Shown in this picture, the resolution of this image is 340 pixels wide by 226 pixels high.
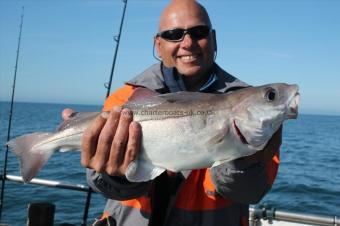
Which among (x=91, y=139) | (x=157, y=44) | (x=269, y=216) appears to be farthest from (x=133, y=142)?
(x=269, y=216)

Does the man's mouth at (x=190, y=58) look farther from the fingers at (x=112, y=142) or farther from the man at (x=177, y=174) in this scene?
the fingers at (x=112, y=142)

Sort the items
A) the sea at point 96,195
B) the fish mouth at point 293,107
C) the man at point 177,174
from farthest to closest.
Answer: the sea at point 96,195 → the man at point 177,174 → the fish mouth at point 293,107

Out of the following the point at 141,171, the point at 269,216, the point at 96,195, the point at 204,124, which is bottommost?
the point at 96,195

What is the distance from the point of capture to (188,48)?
13.9 feet

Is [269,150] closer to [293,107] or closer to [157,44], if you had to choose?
[293,107]

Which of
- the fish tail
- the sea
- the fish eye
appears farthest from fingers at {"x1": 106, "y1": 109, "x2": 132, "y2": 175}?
the sea

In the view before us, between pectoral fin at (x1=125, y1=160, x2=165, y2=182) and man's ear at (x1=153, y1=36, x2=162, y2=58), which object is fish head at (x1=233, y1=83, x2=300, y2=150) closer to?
pectoral fin at (x1=125, y1=160, x2=165, y2=182)

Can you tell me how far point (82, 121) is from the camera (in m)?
3.75

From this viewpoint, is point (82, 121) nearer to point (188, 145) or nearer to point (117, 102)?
point (117, 102)

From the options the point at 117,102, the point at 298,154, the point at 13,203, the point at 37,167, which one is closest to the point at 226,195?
the point at 117,102

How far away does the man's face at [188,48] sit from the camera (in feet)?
14.0

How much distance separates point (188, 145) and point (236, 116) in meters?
0.44

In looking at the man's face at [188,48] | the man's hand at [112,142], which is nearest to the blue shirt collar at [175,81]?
the man's face at [188,48]

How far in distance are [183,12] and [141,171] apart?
1.78 metres
